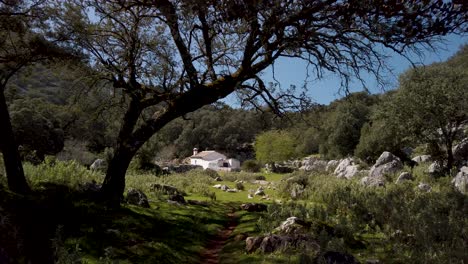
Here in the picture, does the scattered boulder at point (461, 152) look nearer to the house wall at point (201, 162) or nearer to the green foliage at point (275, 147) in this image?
the green foliage at point (275, 147)

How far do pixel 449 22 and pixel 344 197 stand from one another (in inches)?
→ 275

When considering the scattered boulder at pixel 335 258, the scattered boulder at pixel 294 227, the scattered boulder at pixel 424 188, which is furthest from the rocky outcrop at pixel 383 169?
the scattered boulder at pixel 335 258

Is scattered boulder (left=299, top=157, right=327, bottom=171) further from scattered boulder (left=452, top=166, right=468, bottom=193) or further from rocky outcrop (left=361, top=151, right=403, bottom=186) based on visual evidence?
scattered boulder (left=452, top=166, right=468, bottom=193)

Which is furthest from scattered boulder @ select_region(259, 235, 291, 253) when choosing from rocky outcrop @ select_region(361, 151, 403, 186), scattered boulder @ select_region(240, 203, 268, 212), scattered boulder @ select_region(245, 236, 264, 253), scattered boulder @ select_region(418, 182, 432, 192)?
rocky outcrop @ select_region(361, 151, 403, 186)

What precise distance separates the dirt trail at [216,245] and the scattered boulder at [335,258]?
254 cm

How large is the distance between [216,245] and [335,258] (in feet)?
12.6

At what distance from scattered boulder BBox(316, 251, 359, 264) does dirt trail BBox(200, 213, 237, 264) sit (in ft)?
8.32

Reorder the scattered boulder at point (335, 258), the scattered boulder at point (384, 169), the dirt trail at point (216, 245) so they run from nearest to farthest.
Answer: the scattered boulder at point (335, 258) → the dirt trail at point (216, 245) → the scattered boulder at point (384, 169)

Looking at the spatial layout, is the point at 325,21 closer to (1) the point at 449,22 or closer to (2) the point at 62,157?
(1) the point at 449,22

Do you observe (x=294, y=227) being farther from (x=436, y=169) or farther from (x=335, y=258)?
(x=436, y=169)

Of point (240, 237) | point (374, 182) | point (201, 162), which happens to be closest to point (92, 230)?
point (240, 237)

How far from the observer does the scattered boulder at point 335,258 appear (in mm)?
5773

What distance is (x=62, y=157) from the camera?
33.1 m

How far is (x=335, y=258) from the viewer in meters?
5.87
